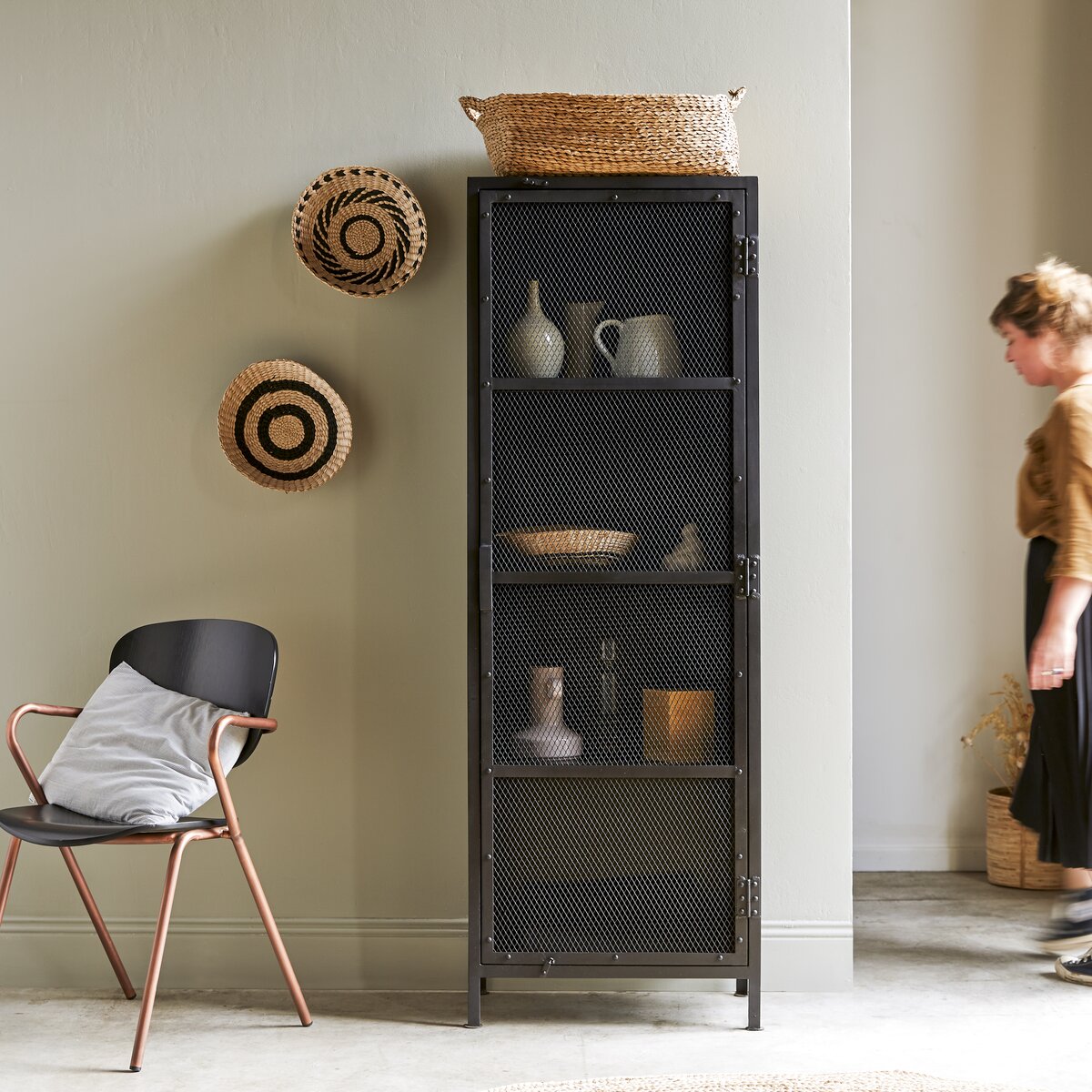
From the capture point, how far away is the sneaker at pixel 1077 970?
2.68 meters

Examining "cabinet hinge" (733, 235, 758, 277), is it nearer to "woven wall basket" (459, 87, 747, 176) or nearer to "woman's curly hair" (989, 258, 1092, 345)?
"woven wall basket" (459, 87, 747, 176)

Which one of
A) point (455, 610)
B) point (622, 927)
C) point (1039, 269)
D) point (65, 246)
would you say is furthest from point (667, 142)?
point (622, 927)

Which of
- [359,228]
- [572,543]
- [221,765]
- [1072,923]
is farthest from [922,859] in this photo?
[359,228]

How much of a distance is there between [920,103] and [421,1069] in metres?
3.24

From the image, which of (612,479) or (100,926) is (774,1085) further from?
(100,926)

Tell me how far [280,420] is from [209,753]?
0.84 m

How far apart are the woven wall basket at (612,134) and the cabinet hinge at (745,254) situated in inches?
6.9

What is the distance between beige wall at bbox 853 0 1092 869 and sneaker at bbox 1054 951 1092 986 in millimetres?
919

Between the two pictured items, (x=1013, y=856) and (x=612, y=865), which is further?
(x=1013, y=856)

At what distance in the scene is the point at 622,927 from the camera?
8.00ft

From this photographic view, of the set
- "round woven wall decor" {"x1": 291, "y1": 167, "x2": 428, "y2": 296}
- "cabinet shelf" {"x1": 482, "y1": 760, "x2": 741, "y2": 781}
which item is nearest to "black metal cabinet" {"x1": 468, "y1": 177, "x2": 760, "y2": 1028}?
"cabinet shelf" {"x1": 482, "y1": 760, "x2": 741, "y2": 781}

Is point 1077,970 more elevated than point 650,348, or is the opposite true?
point 650,348

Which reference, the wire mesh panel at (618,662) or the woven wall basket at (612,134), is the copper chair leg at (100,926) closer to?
the wire mesh panel at (618,662)

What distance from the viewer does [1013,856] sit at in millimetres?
3420
